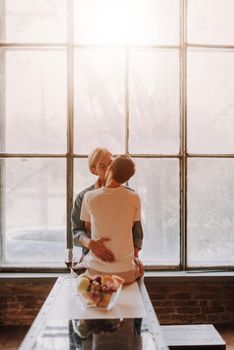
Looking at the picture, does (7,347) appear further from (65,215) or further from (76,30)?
(76,30)

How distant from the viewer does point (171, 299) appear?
405 cm

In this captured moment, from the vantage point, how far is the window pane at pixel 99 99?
13.8 feet

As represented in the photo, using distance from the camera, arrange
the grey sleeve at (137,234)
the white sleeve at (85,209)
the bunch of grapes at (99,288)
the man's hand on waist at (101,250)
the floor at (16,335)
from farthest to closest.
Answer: the floor at (16,335) < the grey sleeve at (137,234) < the white sleeve at (85,209) < the man's hand on waist at (101,250) < the bunch of grapes at (99,288)

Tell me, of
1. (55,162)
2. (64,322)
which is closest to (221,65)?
(55,162)

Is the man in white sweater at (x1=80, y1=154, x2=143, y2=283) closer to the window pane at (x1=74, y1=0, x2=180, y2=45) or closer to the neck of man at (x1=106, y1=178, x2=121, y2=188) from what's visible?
the neck of man at (x1=106, y1=178, x2=121, y2=188)

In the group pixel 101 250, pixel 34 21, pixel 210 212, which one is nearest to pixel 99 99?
pixel 34 21

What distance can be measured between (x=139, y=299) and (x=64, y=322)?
0.45 metres

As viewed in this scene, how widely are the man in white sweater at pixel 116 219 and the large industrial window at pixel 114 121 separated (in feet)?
5.89

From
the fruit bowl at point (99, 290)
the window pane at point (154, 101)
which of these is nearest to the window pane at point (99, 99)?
the window pane at point (154, 101)

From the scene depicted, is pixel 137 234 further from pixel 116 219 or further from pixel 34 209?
pixel 34 209

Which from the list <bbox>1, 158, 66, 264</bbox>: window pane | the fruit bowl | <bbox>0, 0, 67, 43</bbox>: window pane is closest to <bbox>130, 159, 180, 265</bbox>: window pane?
<bbox>1, 158, 66, 264</bbox>: window pane

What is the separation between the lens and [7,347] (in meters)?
3.59

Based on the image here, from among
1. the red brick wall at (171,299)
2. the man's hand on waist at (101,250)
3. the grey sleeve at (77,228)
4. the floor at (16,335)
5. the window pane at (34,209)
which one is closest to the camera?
the man's hand on waist at (101,250)

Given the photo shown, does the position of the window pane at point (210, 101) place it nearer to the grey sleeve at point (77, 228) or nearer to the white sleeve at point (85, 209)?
the grey sleeve at point (77, 228)
